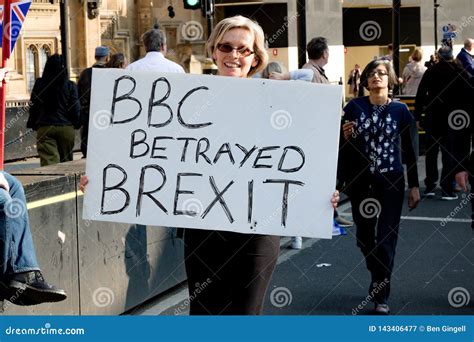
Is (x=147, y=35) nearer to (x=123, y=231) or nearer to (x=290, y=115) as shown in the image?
(x=123, y=231)

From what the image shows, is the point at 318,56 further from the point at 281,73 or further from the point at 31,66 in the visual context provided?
the point at 31,66

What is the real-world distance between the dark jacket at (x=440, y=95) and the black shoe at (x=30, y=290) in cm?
729

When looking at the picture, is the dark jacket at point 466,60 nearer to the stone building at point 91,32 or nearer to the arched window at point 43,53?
the stone building at point 91,32

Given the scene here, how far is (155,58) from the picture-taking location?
31.7ft

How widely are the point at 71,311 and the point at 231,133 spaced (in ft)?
8.14

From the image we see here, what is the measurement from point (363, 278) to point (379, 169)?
1.57 metres

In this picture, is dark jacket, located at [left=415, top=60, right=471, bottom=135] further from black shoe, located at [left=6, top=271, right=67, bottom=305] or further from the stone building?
the stone building

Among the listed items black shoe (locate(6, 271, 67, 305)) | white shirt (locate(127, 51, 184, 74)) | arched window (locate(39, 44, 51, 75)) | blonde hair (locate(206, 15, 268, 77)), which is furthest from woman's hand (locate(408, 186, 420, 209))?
arched window (locate(39, 44, 51, 75))

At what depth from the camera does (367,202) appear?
7562 millimetres

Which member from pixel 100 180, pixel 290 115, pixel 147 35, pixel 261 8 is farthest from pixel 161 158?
pixel 261 8

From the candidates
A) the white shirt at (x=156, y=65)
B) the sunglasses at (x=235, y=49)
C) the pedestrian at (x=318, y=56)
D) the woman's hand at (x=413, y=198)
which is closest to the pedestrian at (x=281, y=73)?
the pedestrian at (x=318, y=56)

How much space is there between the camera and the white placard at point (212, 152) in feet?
14.8

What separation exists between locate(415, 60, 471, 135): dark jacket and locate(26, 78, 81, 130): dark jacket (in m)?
3.82

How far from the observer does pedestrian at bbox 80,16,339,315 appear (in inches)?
175
